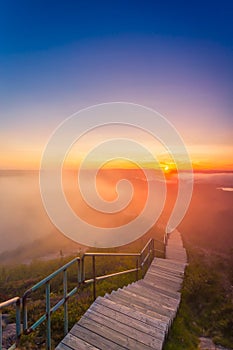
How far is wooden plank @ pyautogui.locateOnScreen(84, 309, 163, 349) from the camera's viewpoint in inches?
142

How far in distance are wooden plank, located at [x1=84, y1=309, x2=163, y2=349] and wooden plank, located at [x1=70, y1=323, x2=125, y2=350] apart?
0.24 m

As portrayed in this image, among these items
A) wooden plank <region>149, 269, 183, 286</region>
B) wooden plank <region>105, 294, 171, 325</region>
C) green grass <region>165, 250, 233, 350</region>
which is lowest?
green grass <region>165, 250, 233, 350</region>

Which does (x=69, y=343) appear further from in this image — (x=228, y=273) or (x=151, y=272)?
(x=228, y=273)

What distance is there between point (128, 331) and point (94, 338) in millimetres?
605

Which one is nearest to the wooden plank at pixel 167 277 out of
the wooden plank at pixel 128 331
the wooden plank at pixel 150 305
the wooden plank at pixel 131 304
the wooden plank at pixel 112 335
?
the wooden plank at pixel 150 305

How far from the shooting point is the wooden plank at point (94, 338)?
3.48 metres

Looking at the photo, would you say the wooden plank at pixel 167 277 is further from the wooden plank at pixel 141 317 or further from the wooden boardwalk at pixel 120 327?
the wooden plank at pixel 141 317

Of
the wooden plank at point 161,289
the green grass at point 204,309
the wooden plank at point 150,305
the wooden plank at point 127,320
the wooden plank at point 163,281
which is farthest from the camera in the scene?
the wooden plank at point 163,281

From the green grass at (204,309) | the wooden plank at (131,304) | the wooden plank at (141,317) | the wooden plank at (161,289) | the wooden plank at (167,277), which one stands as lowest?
the green grass at (204,309)

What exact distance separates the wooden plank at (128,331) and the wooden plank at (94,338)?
0.24 m

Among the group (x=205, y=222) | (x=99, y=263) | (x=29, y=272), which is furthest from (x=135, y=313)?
(x=205, y=222)

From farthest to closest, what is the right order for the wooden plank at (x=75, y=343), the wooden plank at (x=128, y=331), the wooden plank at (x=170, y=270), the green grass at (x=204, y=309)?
the wooden plank at (x=170, y=270) < the green grass at (x=204, y=309) < the wooden plank at (x=128, y=331) < the wooden plank at (x=75, y=343)

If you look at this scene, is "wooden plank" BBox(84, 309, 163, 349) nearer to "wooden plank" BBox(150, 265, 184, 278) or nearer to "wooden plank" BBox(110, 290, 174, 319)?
"wooden plank" BBox(110, 290, 174, 319)

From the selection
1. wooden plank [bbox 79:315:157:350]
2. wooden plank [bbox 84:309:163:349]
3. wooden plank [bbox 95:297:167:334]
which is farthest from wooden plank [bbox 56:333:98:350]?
wooden plank [bbox 95:297:167:334]
